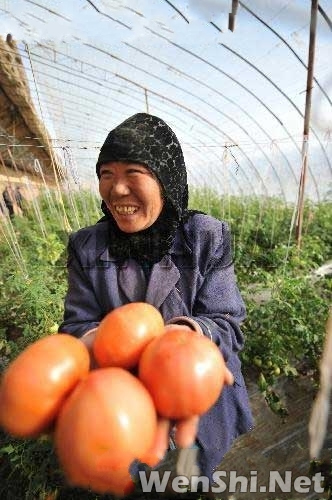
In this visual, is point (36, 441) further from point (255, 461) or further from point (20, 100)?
point (20, 100)

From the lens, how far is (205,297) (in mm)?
1231

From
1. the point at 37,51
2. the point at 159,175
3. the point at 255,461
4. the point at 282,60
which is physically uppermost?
the point at 37,51

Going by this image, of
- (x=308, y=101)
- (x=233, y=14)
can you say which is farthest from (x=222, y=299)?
(x=308, y=101)

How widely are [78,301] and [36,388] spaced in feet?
2.03

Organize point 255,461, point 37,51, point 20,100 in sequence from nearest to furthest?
point 255,461
point 37,51
point 20,100

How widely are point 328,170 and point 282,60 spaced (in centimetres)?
304

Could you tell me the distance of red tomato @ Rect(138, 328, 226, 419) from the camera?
26.4 inches

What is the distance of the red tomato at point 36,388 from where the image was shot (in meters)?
0.66

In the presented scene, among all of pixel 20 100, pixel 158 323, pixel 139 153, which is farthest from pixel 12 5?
pixel 158 323

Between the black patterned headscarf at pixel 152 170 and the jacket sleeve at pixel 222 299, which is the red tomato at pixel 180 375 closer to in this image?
the jacket sleeve at pixel 222 299

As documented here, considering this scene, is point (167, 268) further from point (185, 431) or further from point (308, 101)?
point (308, 101)

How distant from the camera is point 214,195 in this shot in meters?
8.55

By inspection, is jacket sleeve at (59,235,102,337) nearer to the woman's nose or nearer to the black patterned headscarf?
the black patterned headscarf

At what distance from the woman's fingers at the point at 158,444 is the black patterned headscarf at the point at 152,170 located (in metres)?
0.64
